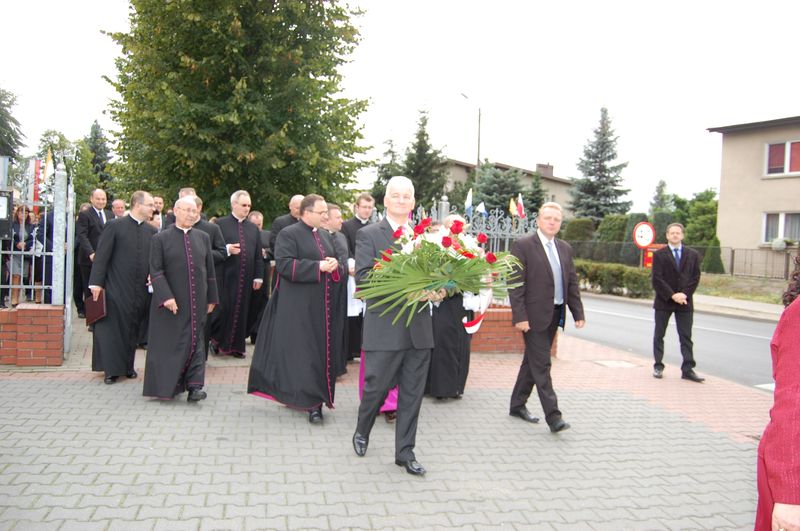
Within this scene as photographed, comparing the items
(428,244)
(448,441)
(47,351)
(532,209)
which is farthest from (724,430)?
(532,209)

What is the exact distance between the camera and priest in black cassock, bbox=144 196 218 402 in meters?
6.38

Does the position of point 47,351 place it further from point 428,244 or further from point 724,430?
point 724,430

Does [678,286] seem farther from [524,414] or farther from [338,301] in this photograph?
[338,301]

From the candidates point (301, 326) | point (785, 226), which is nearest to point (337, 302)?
point (301, 326)

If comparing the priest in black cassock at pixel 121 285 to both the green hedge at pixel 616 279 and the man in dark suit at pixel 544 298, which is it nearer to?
the man in dark suit at pixel 544 298

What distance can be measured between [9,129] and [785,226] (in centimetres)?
6299

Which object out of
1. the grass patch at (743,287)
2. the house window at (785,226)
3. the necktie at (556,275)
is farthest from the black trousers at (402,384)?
the house window at (785,226)

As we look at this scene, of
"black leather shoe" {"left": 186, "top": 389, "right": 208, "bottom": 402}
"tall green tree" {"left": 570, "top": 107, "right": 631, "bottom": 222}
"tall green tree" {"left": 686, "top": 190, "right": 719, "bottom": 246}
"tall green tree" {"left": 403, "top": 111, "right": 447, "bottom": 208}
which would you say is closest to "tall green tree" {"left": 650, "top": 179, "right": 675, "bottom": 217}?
"tall green tree" {"left": 686, "top": 190, "right": 719, "bottom": 246}

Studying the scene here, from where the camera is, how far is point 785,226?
29734 mm

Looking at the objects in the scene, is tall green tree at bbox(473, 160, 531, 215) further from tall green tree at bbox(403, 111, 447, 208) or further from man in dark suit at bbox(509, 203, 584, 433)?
man in dark suit at bbox(509, 203, 584, 433)

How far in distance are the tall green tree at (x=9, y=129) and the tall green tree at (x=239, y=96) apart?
51839mm

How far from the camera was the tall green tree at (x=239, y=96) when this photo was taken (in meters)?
14.0

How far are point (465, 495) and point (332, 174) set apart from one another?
12.3 metres

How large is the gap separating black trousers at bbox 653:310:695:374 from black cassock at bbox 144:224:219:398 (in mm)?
6073
